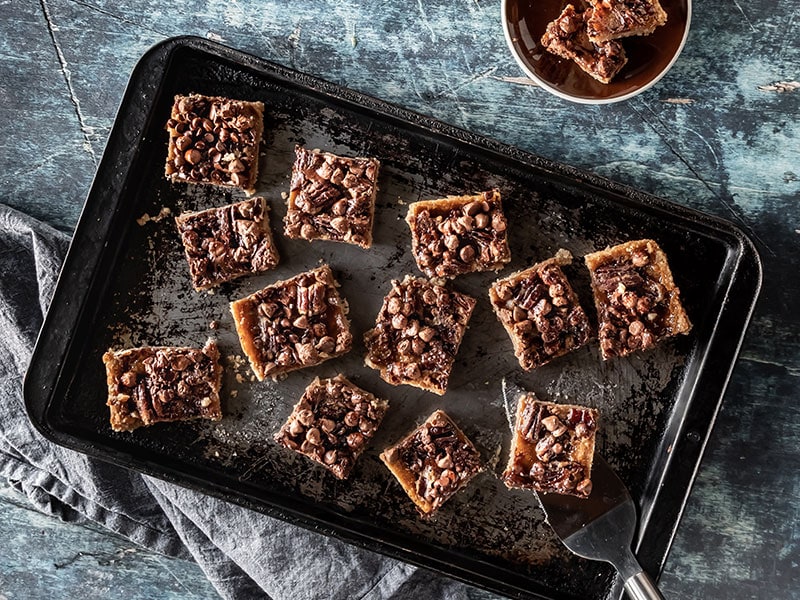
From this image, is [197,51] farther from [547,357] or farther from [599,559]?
[599,559]

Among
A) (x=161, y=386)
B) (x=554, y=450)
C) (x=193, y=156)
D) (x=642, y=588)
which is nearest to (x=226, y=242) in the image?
(x=193, y=156)

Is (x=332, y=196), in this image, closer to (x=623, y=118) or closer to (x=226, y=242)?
(x=226, y=242)

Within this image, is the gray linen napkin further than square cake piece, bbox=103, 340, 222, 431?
Yes

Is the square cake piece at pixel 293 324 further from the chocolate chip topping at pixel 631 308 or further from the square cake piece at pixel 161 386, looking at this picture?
the chocolate chip topping at pixel 631 308

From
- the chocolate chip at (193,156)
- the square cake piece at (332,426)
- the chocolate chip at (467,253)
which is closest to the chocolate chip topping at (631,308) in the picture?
the chocolate chip at (467,253)

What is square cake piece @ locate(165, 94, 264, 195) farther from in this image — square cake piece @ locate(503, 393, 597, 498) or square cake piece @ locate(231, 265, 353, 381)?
square cake piece @ locate(503, 393, 597, 498)

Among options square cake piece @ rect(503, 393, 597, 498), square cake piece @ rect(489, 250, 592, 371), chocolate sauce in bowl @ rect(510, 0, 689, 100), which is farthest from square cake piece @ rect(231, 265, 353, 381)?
chocolate sauce in bowl @ rect(510, 0, 689, 100)
